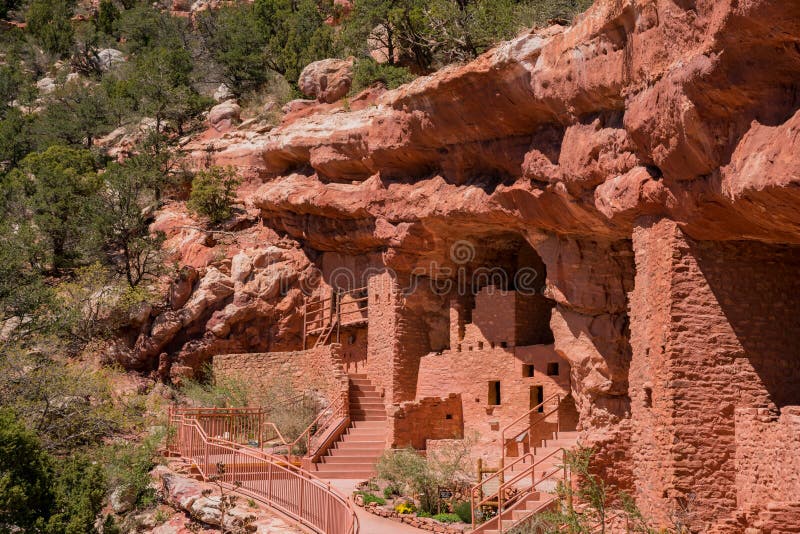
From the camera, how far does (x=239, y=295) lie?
1257 inches

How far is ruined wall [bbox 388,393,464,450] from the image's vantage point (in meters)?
25.8

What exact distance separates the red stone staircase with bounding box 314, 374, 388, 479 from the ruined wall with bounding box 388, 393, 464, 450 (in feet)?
2.37

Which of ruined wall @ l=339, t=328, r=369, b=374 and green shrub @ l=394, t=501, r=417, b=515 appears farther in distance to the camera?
ruined wall @ l=339, t=328, r=369, b=374

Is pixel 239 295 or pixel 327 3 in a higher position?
pixel 327 3

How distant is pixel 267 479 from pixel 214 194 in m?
15.3

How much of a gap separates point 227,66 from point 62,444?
26.3 meters

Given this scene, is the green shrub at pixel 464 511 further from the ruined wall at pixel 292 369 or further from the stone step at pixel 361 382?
the stone step at pixel 361 382

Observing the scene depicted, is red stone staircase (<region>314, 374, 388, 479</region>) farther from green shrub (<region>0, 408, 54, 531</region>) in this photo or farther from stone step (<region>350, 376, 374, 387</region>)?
green shrub (<region>0, 408, 54, 531</region>)

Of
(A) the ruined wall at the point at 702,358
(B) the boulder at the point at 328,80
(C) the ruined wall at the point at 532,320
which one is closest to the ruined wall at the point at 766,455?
Result: (A) the ruined wall at the point at 702,358

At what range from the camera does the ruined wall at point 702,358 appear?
17984mm

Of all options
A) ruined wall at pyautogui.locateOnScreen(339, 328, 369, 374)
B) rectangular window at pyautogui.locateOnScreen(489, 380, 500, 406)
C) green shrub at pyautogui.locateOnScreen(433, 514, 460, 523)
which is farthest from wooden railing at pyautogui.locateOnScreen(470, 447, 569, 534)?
ruined wall at pyautogui.locateOnScreen(339, 328, 369, 374)

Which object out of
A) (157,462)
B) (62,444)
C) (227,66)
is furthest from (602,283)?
(227,66)

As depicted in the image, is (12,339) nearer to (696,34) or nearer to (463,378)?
(463,378)

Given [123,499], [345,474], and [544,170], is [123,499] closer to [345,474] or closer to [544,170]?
[345,474]
